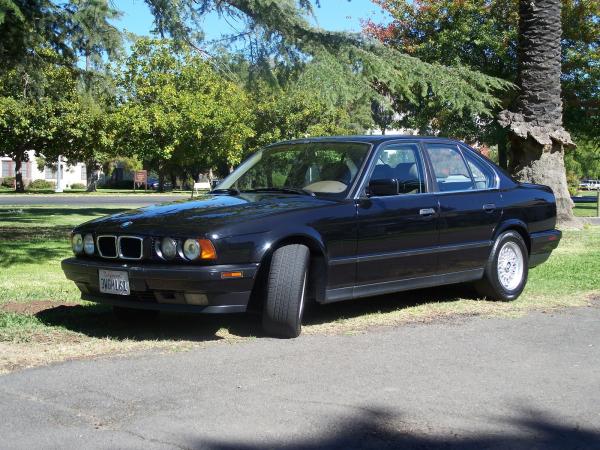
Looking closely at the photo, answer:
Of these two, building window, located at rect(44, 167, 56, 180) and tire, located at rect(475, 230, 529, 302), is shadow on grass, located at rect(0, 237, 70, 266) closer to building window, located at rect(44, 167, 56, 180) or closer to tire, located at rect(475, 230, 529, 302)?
tire, located at rect(475, 230, 529, 302)

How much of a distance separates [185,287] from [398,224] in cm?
205

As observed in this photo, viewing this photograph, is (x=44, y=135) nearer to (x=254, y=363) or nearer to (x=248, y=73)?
(x=248, y=73)

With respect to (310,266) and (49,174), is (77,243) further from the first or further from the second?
(49,174)

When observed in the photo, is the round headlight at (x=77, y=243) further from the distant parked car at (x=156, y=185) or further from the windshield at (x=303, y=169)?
the distant parked car at (x=156, y=185)

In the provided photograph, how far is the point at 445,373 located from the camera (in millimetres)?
5223

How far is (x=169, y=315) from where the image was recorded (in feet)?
24.1

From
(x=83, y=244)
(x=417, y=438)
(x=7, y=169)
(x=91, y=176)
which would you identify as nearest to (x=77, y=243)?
(x=83, y=244)

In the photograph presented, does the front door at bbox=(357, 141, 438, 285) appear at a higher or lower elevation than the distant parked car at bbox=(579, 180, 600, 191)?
higher

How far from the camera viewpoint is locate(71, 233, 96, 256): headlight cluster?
6.45 m

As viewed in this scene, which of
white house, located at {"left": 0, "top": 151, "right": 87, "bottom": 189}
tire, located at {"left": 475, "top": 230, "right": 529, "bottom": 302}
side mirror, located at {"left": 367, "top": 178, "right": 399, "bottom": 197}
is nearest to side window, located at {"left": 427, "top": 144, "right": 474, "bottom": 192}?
tire, located at {"left": 475, "top": 230, "right": 529, "bottom": 302}

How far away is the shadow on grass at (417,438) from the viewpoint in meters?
3.85

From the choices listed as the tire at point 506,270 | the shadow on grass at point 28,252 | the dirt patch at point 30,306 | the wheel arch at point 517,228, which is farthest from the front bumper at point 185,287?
the shadow on grass at point 28,252

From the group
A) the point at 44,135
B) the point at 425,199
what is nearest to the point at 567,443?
the point at 425,199

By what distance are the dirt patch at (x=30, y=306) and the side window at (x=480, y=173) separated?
4110 millimetres
